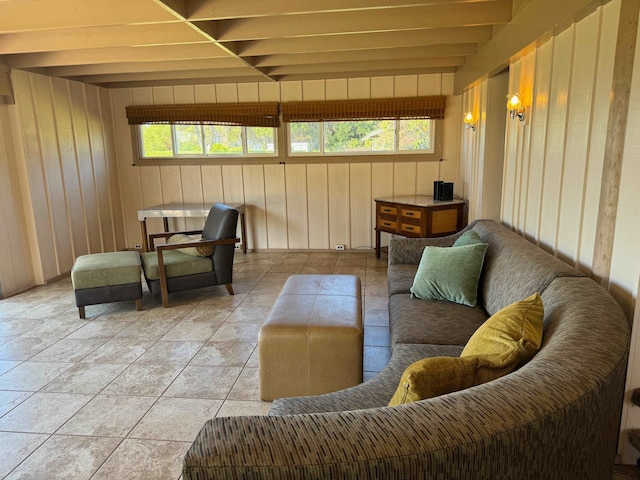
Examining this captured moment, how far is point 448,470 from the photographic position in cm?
88

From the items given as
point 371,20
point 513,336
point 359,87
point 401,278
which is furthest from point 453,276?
point 359,87

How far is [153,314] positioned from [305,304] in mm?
1924

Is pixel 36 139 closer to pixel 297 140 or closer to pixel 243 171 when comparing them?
pixel 243 171

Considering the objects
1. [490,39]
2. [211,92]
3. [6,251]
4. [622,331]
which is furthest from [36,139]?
[622,331]

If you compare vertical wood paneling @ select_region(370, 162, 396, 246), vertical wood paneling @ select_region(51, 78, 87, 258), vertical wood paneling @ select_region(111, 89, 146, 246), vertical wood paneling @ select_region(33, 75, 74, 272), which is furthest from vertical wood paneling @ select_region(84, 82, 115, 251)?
vertical wood paneling @ select_region(370, 162, 396, 246)

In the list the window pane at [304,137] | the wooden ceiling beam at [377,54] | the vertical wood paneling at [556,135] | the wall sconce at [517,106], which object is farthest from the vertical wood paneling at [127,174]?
the vertical wood paneling at [556,135]

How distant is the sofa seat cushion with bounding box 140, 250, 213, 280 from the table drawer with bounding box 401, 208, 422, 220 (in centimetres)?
232

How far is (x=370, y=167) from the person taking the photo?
586 cm

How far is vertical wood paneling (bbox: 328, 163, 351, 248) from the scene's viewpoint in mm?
5930

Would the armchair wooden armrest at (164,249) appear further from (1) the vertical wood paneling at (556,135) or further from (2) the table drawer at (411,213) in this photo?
(1) the vertical wood paneling at (556,135)

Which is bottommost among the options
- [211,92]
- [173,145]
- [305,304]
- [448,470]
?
[305,304]

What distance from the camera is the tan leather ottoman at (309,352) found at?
2.32 meters

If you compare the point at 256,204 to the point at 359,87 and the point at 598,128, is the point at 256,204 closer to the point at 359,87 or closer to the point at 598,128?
the point at 359,87

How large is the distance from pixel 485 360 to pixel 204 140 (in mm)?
5547
